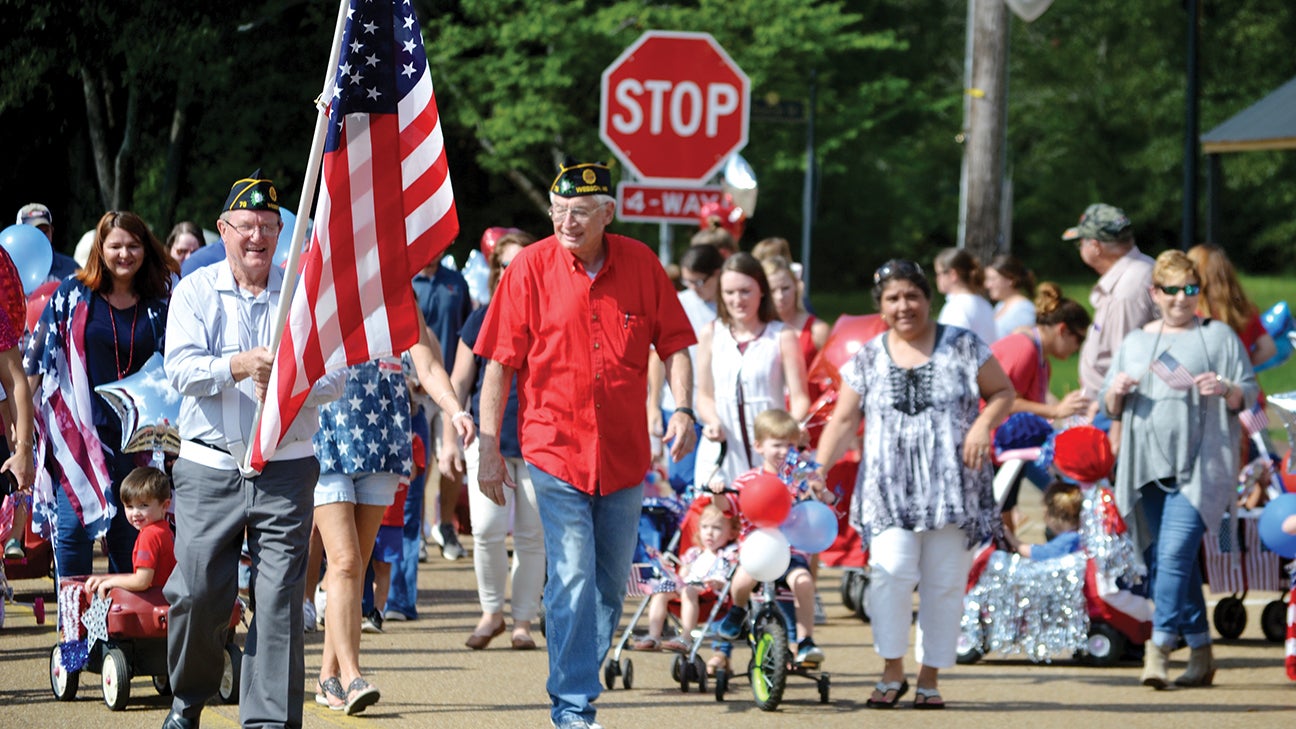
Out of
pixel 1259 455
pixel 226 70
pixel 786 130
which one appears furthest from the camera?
pixel 786 130

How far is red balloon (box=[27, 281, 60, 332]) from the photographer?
1048cm

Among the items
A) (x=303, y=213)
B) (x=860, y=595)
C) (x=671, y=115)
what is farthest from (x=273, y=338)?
(x=671, y=115)

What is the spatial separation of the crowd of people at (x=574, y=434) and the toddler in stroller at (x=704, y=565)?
15 millimetres

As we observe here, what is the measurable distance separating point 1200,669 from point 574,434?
12.0 ft

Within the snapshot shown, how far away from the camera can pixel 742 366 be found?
31.8 feet

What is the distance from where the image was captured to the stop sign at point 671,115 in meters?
14.6

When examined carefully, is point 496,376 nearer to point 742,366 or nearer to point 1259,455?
point 742,366

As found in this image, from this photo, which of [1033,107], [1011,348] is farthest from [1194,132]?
[1033,107]

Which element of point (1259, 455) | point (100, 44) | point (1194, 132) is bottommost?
point (1259, 455)

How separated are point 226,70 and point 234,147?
2.88m

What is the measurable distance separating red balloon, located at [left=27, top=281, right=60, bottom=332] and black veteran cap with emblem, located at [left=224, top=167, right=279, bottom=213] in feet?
13.7

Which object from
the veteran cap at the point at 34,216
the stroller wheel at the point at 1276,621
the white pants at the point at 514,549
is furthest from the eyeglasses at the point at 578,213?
the stroller wheel at the point at 1276,621

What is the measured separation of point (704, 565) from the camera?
8.72m

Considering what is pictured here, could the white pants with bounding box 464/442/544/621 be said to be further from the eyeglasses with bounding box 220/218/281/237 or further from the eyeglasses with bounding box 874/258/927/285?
the eyeglasses with bounding box 220/218/281/237
